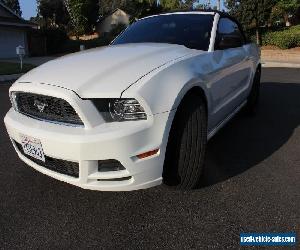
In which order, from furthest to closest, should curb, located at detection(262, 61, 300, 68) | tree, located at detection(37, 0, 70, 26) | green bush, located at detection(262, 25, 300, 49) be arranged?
1. tree, located at detection(37, 0, 70, 26)
2. green bush, located at detection(262, 25, 300, 49)
3. curb, located at detection(262, 61, 300, 68)

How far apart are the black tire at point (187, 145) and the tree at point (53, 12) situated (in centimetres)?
5254

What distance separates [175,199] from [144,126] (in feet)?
3.03

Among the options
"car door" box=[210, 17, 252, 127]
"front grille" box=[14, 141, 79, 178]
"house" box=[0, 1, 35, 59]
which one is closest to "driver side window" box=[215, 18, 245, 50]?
"car door" box=[210, 17, 252, 127]

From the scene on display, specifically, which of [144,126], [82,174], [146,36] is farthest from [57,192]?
[146,36]

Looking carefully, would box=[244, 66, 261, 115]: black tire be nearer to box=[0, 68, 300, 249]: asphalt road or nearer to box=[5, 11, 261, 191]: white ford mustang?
box=[0, 68, 300, 249]: asphalt road

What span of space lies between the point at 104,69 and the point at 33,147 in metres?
0.82

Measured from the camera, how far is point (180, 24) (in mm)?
4398

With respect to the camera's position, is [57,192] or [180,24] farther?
[180,24]

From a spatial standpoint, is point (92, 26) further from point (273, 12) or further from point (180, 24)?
point (180, 24)

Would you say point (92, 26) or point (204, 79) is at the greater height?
point (204, 79)

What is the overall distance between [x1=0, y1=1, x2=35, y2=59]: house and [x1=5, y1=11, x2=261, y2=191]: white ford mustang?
86.9ft

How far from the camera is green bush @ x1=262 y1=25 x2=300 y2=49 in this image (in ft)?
80.4

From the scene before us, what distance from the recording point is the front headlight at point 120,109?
2795 mm

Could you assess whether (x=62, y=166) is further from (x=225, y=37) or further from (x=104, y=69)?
(x=225, y=37)
